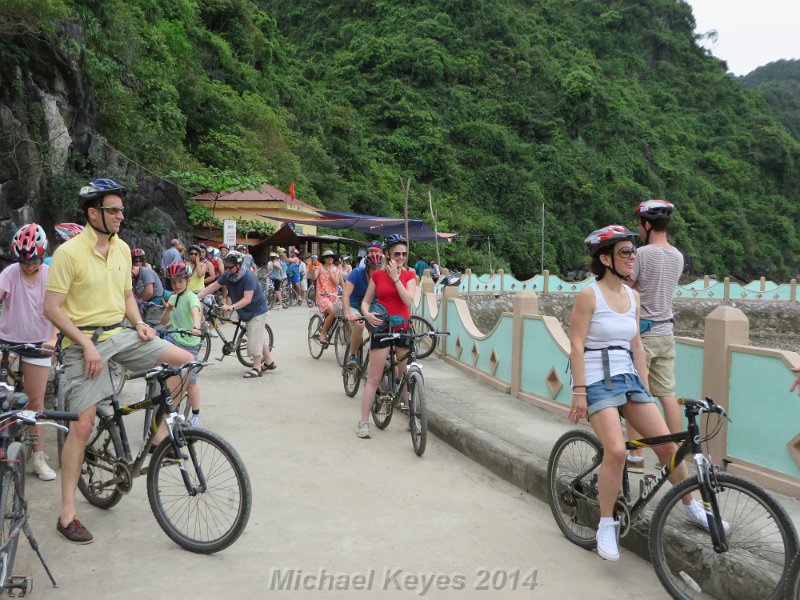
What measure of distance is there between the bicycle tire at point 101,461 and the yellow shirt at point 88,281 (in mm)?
579

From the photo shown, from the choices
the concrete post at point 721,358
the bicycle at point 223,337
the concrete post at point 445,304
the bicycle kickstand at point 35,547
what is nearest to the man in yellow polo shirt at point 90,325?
the bicycle kickstand at point 35,547

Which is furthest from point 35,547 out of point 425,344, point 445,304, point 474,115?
point 474,115

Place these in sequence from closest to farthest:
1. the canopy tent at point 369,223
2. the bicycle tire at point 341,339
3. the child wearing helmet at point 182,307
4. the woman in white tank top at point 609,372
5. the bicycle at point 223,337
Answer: the woman in white tank top at point 609,372
the child wearing helmet at point 182,307
the bicycle at point 223,337
the bicycle tire at point 341,339
the canopy tent at point 369,223

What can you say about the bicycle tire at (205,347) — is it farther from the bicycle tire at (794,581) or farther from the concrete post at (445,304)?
the bicycle tire at (794,581)

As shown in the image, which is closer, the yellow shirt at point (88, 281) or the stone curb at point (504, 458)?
the yellow shirt at point (88, 281)

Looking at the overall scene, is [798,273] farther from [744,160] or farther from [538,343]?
[538,343]

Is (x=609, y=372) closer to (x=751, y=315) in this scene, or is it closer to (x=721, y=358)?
(x=721, y=358)

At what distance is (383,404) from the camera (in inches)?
266

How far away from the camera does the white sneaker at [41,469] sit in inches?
194

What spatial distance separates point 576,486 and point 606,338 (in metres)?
0.96

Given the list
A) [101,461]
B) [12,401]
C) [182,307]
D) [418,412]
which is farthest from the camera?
[182,307]

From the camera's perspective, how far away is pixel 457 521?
447 cm

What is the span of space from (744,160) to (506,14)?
28390 millimetres

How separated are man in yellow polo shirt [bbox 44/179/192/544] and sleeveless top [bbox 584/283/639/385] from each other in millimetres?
2270
